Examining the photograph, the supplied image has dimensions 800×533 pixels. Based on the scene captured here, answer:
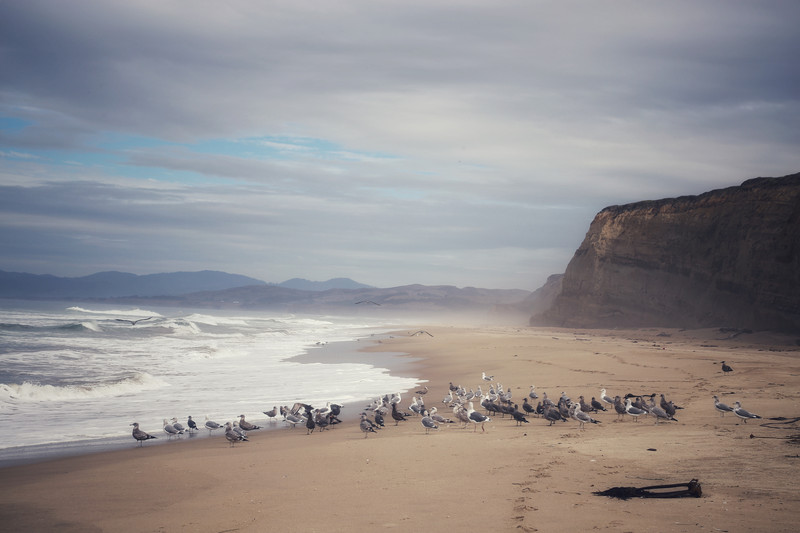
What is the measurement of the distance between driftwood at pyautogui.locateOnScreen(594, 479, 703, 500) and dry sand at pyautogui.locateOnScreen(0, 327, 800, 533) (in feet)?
0.46

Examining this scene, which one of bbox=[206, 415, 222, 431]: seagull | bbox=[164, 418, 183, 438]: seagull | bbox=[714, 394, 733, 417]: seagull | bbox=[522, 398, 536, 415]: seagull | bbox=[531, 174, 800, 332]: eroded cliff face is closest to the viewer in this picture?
bbox=[714, 394, 733, 417]: seagull

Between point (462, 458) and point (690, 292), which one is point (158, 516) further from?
point (690, 292)

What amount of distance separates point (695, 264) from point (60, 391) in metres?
41.5

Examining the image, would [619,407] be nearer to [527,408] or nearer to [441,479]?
[527,408]

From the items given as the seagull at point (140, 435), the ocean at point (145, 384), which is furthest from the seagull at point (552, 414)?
the seagull at point (140, 435)

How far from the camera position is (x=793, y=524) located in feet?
17.4

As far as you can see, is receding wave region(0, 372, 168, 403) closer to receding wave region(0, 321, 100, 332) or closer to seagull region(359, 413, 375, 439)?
seagull region(359, 413, 375, 439)

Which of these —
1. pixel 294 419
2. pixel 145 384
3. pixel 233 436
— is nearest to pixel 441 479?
pixel 233 436

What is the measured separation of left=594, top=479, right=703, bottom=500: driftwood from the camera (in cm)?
628

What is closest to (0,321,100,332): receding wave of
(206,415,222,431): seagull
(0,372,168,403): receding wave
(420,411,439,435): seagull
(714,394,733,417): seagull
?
(0,372,168,403): receding wave

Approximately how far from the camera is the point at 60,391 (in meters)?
17.2

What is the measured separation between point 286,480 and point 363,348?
101 feet

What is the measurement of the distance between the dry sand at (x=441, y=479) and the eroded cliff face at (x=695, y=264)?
2735 centimetres

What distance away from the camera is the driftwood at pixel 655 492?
6.28 meters
